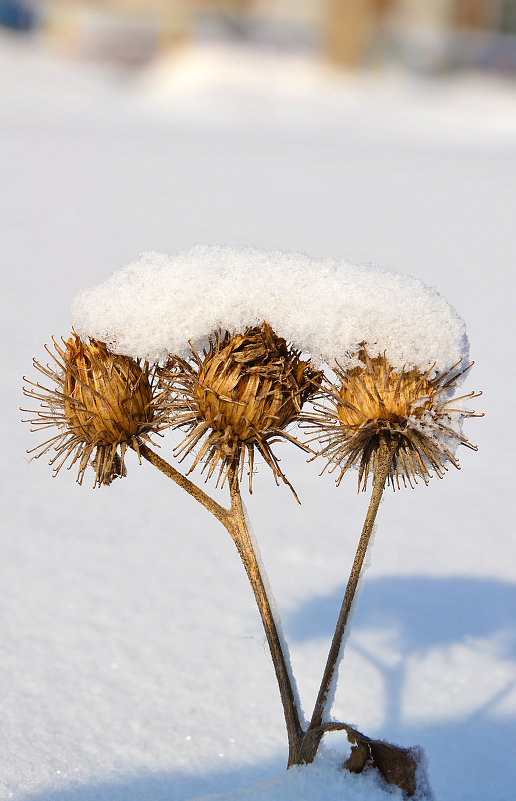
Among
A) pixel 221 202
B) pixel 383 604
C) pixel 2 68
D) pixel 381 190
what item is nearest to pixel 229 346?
pixel 383 604

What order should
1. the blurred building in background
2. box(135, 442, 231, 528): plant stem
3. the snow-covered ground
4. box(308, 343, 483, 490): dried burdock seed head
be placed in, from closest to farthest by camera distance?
1. box(308, 343, 483, 490): dried burdock seed head
2. box(135, 442, 231, 528): plant stem
3. the snow-covered ground
4. the blurred building in background

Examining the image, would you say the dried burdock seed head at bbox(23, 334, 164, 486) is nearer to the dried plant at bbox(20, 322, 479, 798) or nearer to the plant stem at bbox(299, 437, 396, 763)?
the dried plant at bbox(20, 322, 479, 798)

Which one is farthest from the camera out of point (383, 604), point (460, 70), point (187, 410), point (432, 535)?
point (460, 70)

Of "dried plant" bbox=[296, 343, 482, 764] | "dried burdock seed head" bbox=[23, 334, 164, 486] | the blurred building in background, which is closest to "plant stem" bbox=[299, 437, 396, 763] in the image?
"dried plant" bbox=[296, 343, 482, 764]

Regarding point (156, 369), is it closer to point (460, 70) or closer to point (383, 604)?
point (383, 604)

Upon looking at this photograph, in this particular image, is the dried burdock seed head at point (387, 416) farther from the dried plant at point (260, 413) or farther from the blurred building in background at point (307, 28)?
the blurred building in background at point (307, 28)

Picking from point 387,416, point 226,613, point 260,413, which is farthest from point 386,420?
point 226,613
